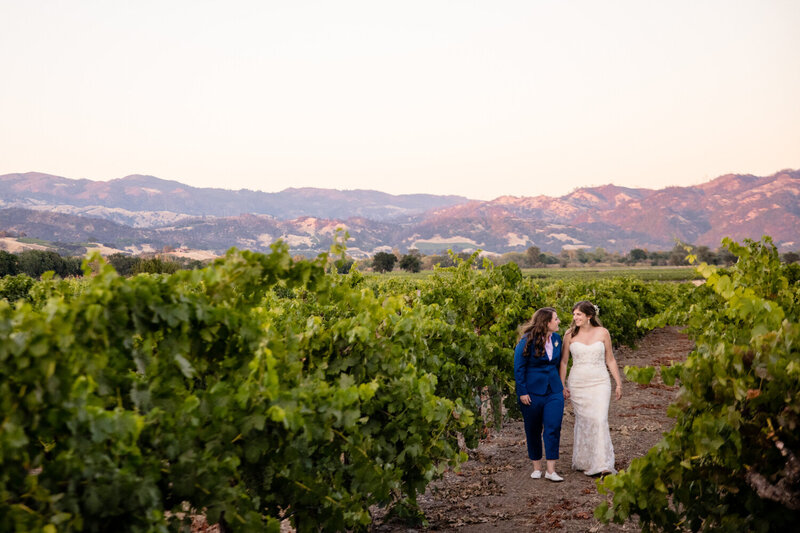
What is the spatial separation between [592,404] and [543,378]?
669 mm

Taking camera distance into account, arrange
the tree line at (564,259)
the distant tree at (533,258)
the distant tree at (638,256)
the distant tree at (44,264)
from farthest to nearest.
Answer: the distant tree at (638,256), the distant tree at (533,258), the tree line at (564,259), the distant tree at (44,264)

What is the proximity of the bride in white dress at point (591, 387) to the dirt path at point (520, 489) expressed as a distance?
0.26 meters

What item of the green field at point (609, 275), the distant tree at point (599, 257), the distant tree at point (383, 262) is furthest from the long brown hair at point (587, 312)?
the distant tree at point (599, 257)

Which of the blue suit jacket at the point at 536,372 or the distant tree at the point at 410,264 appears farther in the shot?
the distant tree at the point at 410,264

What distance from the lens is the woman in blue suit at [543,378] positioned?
6746 mm

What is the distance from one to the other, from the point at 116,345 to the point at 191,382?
830 mm

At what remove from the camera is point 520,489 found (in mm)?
6676

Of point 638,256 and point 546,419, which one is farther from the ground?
point 546,419

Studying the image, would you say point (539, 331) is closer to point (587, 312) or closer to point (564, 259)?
point (587, 312)

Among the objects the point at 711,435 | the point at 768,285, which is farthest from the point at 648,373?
the point at 768,285

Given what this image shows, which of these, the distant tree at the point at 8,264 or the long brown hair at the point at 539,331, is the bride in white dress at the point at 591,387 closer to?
the long brown hair at the point at 539,331

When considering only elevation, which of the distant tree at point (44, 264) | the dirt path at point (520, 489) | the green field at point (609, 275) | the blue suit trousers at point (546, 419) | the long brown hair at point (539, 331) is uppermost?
the long brown hair at point (539, 331)

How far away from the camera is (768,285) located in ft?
23.3

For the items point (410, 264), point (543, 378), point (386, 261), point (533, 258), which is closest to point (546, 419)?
point (543, 378)
